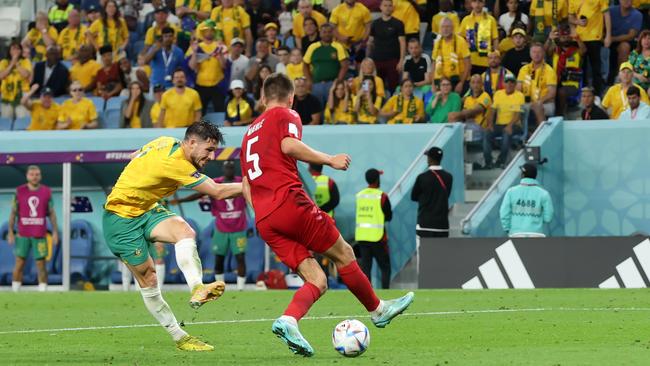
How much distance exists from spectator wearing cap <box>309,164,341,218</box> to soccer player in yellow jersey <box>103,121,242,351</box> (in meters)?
11.5

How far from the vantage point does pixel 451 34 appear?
24.2 metres

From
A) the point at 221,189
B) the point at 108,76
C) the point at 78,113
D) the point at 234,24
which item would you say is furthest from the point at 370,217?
the point at 221,189

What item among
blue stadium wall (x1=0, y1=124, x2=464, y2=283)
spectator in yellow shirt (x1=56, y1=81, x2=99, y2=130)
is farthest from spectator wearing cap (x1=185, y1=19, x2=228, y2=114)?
spectator in yellow shirt (x1=56, y1=81, x2=99, y2=130)

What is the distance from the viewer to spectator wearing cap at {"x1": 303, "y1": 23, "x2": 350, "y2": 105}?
25.0 metres

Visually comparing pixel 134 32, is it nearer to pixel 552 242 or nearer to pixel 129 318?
pixel 552 242

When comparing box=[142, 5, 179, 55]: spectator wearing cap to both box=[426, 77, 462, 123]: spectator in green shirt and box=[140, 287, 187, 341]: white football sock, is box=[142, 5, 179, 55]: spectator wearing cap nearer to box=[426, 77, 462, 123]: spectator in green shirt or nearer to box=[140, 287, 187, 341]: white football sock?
box=[426, 77, 462, 123]: spectator in green shirt

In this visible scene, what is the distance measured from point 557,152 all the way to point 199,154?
1346cm

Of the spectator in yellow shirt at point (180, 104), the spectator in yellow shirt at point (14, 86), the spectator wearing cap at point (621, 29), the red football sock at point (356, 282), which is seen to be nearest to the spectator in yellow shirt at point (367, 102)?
the spectator in yellow shirt at point (180, 104)

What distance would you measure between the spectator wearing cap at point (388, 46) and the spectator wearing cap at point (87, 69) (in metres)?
5.74

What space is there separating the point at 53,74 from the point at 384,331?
16.3m

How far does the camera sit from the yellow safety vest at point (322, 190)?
22.9 m

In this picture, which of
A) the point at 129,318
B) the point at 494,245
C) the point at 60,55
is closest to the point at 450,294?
the point at 494,245

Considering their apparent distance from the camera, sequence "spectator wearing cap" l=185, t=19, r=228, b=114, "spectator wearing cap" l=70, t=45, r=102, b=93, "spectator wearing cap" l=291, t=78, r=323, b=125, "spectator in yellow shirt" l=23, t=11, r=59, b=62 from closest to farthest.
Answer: "spectator wearing cap" l=291, t=78, r=323, b=125
"spectator wearing cap" l=185, t=19, r=228, b=114
"spectator wearing cap" l=70, t=45, r=102, b=93
"spectator in yellow shirt" l=23, t=11, r=59, b=62

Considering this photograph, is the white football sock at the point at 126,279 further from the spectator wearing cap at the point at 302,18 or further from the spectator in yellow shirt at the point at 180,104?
the spectator wearing cap at the point at 302,18
